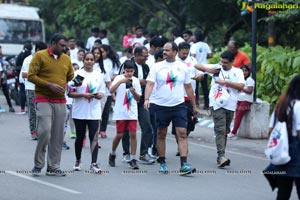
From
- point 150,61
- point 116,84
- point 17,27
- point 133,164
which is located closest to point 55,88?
point 116,84

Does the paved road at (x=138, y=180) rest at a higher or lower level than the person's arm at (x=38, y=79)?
lower

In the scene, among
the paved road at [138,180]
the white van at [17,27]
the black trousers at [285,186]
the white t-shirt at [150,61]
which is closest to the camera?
the black trousers at [285,186]

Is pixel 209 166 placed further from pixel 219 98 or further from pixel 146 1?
pixel 146 1

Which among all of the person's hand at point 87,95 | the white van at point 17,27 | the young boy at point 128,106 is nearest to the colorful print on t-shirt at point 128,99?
the young boy at point 128,106

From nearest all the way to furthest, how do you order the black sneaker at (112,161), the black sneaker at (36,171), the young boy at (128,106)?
the black sneaker at (36,171) < the young boy at (128,106) < the black sneaker at (112,161)

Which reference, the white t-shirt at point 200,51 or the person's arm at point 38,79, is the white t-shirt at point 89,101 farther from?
the white t-shirt at point 200,51

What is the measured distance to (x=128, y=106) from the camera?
12109 millimetres

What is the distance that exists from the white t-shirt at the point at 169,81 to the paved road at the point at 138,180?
111 centimetres

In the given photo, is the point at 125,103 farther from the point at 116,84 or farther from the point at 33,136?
the point at 33,136

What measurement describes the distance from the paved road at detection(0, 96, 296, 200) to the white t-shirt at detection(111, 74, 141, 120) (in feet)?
2.68

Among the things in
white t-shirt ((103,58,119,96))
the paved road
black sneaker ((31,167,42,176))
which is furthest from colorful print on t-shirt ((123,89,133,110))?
white t-shirt ((103,58,119,96))

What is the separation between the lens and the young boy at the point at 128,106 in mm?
12039

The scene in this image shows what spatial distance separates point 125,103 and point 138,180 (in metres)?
1.49

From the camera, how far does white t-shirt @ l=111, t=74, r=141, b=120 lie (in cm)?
1207
